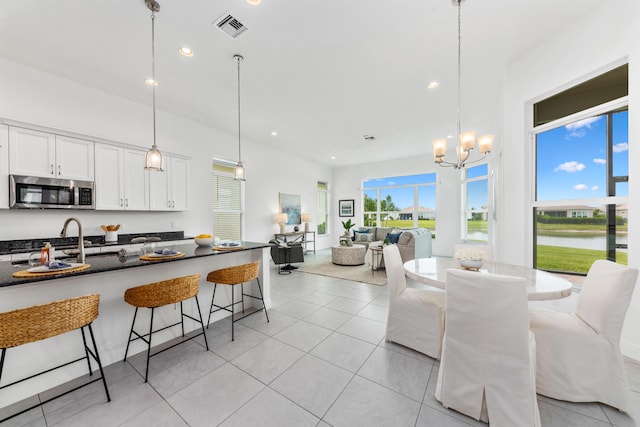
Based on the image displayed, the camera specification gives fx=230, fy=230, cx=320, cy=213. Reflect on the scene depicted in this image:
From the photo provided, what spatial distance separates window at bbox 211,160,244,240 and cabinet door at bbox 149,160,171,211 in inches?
42.0

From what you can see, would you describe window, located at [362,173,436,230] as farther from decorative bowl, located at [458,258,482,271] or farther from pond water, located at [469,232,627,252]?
decorative bowl, located at [458,258,482,271]

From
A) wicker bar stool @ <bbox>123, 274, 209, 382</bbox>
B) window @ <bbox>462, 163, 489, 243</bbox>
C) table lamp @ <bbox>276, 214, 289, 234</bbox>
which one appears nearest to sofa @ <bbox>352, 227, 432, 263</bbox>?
window @ <bbox>462, 163, 489, 243</bbox>

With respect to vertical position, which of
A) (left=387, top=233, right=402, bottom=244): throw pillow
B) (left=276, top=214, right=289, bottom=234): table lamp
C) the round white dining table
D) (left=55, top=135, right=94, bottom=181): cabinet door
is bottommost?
(left=387, top=233, right=402, bottom=244): throw pillow

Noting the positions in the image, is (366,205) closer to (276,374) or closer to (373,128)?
(373,128)

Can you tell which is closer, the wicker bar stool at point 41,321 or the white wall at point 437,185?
the wicker bar stool at point 41,321

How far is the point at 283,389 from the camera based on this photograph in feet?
5.73

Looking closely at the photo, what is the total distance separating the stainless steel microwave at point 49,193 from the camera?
8.83 ft

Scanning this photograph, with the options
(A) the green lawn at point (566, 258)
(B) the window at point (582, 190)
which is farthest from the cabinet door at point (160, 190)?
(A) the green lawn at point (566, 258)

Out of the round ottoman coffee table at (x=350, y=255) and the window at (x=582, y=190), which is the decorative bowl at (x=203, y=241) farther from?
the window at (x=582, y=190)

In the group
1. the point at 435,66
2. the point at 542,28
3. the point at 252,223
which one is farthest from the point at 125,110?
the point at 542,28

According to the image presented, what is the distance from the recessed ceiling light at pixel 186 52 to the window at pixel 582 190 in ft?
13.9

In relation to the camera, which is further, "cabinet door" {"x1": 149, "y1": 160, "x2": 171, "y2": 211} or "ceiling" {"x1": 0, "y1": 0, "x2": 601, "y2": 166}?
"cabinet door" {"x1": 149, "y1": 160, "x2": 171, "y2": 211}

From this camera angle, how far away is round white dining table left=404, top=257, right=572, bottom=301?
1556 mm

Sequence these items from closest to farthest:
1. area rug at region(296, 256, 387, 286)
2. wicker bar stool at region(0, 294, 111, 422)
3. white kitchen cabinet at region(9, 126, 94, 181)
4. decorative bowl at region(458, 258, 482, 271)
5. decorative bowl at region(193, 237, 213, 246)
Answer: wicker bar stool at region(0, 294, 111, 422)
decorative bowl at region(458, 258, 482, 271)
white kitchen cabinet at region(9, 126, 94, 181)
decorative bowl at region(193, 237, 213, 246)
area rug at region(296, 256, 387, 286)
